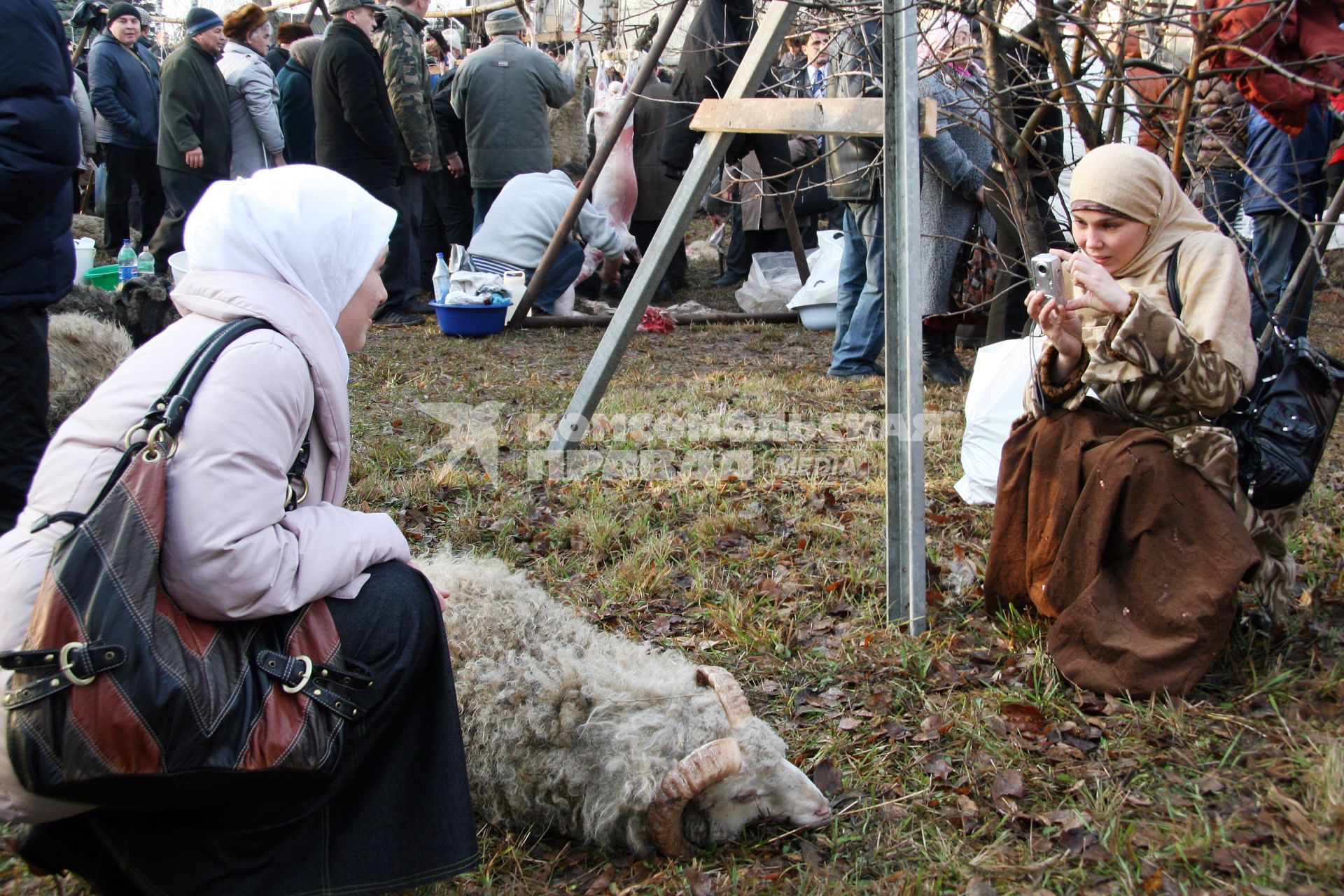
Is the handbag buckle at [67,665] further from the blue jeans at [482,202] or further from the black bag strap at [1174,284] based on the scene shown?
the blue jeans at [482,202]

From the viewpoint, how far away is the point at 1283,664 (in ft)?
9.18

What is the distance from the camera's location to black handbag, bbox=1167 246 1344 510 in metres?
2.60

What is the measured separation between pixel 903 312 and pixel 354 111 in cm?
583

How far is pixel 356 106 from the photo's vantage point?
24.7ft

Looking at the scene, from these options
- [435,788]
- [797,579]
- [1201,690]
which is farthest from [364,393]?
[1201,690]

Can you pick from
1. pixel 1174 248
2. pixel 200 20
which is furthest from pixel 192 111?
pixel 1174 248

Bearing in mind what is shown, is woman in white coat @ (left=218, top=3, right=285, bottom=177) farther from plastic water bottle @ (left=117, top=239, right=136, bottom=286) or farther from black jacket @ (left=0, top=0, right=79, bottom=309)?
black jacket @ (left=0, top=0, right=79, bottom=309)

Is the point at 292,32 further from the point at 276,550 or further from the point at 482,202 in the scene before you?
the point at 276,550

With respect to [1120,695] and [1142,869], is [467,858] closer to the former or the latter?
[1142,869]

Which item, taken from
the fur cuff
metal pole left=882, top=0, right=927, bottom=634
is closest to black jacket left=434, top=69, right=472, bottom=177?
metal pole left=882, top=0, right=927, bottom=634

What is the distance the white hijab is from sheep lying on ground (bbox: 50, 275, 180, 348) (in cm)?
421

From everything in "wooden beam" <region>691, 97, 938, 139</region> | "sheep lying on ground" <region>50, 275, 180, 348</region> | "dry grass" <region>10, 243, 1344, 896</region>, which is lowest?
"dry grass" <region>10, 243, 1344, 896</region>

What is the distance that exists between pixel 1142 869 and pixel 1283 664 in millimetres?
1003

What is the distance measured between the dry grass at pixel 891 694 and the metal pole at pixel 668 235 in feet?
1.18
